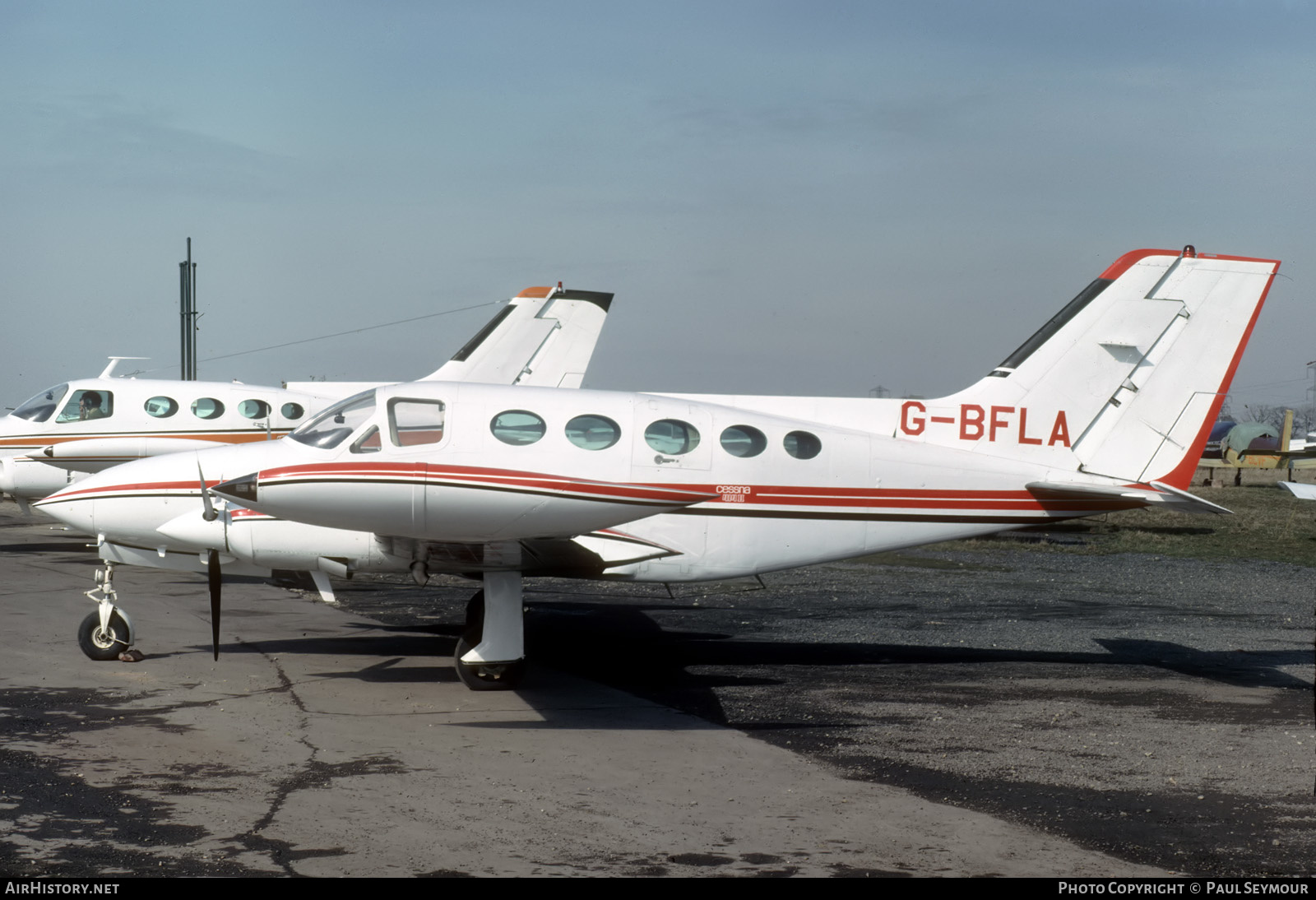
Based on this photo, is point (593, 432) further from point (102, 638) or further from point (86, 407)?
point (86, 407)

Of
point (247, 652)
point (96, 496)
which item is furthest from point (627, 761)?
point (96, 496)

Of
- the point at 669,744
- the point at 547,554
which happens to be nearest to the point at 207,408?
the point at 547,554

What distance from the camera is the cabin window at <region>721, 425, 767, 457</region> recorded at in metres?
10.9

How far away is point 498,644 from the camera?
33.2ft

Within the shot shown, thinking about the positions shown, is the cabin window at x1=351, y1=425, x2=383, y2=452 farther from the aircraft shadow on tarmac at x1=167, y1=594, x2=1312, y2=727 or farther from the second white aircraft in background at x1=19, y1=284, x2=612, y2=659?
the second white aircraft in background at x1=19, y1=284, x2=612, y2=659

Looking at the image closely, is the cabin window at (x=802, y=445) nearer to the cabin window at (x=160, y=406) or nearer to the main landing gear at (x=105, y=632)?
the main landing gear at (x=105, y=632)

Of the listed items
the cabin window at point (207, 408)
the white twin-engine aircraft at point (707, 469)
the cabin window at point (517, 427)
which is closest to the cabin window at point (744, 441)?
the white twin-engine aircraft at point (707, 469)

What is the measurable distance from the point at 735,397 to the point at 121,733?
7596 millimetres

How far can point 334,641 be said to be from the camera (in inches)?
496

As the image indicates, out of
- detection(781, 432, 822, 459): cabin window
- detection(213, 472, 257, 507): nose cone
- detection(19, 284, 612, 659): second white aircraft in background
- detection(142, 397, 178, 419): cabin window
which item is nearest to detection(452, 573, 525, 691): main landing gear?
detection(213, 472, 257, 507): nose cone

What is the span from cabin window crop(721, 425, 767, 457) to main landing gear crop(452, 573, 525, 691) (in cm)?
231

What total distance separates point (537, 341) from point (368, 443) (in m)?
13.6

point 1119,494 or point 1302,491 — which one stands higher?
point 1302,491

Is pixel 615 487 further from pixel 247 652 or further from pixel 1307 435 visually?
pixel 1307 435
